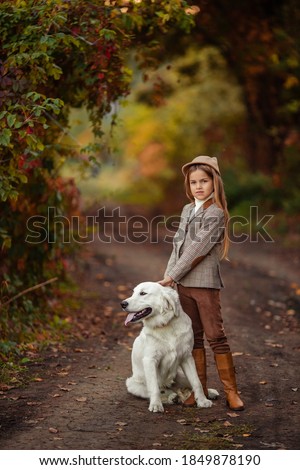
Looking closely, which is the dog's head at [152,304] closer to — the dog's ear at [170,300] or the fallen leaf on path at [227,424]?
the dog's ear at [170,300]

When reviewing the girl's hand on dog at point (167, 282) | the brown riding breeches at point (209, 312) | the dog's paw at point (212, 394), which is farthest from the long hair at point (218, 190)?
the dog's paw at point (212, 394)

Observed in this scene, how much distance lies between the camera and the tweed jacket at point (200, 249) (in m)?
5.97

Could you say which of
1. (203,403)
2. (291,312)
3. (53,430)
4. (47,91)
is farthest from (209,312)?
(291,312)

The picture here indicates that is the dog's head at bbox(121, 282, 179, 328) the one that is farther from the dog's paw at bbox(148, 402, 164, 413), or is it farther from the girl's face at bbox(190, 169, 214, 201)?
the girl's face at bbox(190, 169, 214, 201)

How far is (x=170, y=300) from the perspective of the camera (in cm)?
580

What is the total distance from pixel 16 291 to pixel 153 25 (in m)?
3.75

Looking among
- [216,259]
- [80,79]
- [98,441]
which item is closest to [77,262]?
[80,79]

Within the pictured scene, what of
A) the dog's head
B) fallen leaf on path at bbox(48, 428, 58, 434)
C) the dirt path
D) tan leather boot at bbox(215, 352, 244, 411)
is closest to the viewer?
the dirt path

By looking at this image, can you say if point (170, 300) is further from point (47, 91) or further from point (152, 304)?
point (47, 91)

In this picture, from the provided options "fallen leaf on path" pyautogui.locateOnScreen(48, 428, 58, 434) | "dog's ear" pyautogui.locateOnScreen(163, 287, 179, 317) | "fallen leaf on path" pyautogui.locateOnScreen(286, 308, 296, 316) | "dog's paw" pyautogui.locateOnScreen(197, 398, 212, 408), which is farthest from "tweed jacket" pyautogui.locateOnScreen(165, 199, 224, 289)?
"fallen leaf on path" pyautogui.locateOnScreen(286, 308, 296, 316)

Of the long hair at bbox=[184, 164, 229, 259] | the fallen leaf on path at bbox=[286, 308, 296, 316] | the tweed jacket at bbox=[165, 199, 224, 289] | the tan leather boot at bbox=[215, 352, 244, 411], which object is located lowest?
the tan leather boot at bbox=[215, 352, 244, 411]

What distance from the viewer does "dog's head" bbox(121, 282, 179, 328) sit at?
5766 millimetres

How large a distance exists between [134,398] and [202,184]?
198 cm

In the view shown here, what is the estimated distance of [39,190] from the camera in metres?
9.35
